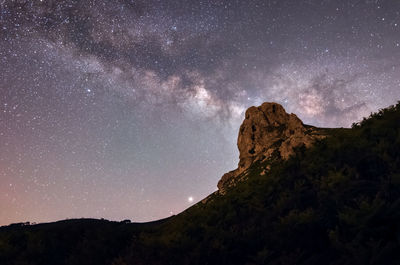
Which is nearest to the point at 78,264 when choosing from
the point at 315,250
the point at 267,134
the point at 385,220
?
the point at 315,250

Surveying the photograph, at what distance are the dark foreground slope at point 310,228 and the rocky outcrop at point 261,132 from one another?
58514 mm

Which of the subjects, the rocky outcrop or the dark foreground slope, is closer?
the dark foreground slope

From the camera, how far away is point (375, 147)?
1119 cm

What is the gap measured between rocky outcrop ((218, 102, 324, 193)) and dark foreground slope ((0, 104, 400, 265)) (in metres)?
58.5

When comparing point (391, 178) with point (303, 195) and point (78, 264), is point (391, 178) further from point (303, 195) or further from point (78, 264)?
point (78, 264)

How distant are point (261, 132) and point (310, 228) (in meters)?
75.0

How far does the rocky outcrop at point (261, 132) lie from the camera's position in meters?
75.4

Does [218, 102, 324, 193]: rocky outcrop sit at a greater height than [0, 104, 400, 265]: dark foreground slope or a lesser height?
greater

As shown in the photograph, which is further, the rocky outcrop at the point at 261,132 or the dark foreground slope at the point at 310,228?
the rocky outcrop at the point at 261,132

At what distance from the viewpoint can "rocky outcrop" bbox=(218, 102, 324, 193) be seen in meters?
75.4

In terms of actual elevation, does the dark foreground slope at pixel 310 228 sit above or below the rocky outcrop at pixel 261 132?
below

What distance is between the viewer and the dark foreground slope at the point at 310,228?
763 cm

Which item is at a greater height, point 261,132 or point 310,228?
point 261,132

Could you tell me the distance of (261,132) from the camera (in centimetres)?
8256
